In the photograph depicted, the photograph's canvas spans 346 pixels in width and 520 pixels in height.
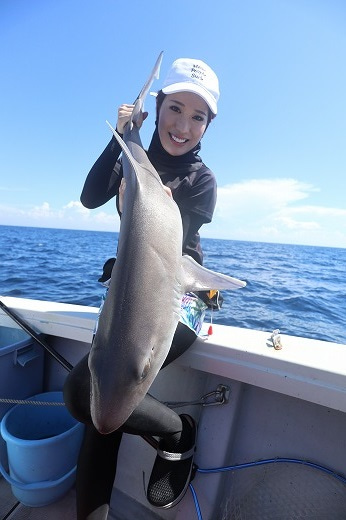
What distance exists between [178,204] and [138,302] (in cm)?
103

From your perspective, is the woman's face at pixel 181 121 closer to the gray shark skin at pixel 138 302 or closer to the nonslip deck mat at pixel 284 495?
the gray shark skin at pixel 138 302

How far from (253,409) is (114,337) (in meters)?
1.48

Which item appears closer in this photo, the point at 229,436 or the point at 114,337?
the point at 114,337

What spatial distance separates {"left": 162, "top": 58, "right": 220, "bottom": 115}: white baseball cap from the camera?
6.50ft

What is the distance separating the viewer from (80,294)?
9.75 metres

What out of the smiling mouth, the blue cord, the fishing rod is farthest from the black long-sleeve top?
the blue cord

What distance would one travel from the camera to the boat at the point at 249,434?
187 centimetres

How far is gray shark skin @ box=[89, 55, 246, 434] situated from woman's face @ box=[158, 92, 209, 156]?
2.25 ft

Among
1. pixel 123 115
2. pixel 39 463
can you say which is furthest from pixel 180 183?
pixel 39 463

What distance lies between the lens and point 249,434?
2.20m

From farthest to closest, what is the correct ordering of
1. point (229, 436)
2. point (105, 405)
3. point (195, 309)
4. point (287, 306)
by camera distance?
point (287, 306) → point (229, 436) → point (195, 309) → point (105, 405)

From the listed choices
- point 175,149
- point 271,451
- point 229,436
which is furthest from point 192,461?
point 175,149

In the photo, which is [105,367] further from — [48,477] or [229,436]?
[48,477]

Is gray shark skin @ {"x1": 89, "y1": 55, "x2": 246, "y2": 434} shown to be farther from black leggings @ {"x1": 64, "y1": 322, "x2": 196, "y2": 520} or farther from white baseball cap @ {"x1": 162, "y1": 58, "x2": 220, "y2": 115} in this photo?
white baseball cap @ {"x1": 162, "y1": 58, "x2": 220, "y2": 115}
